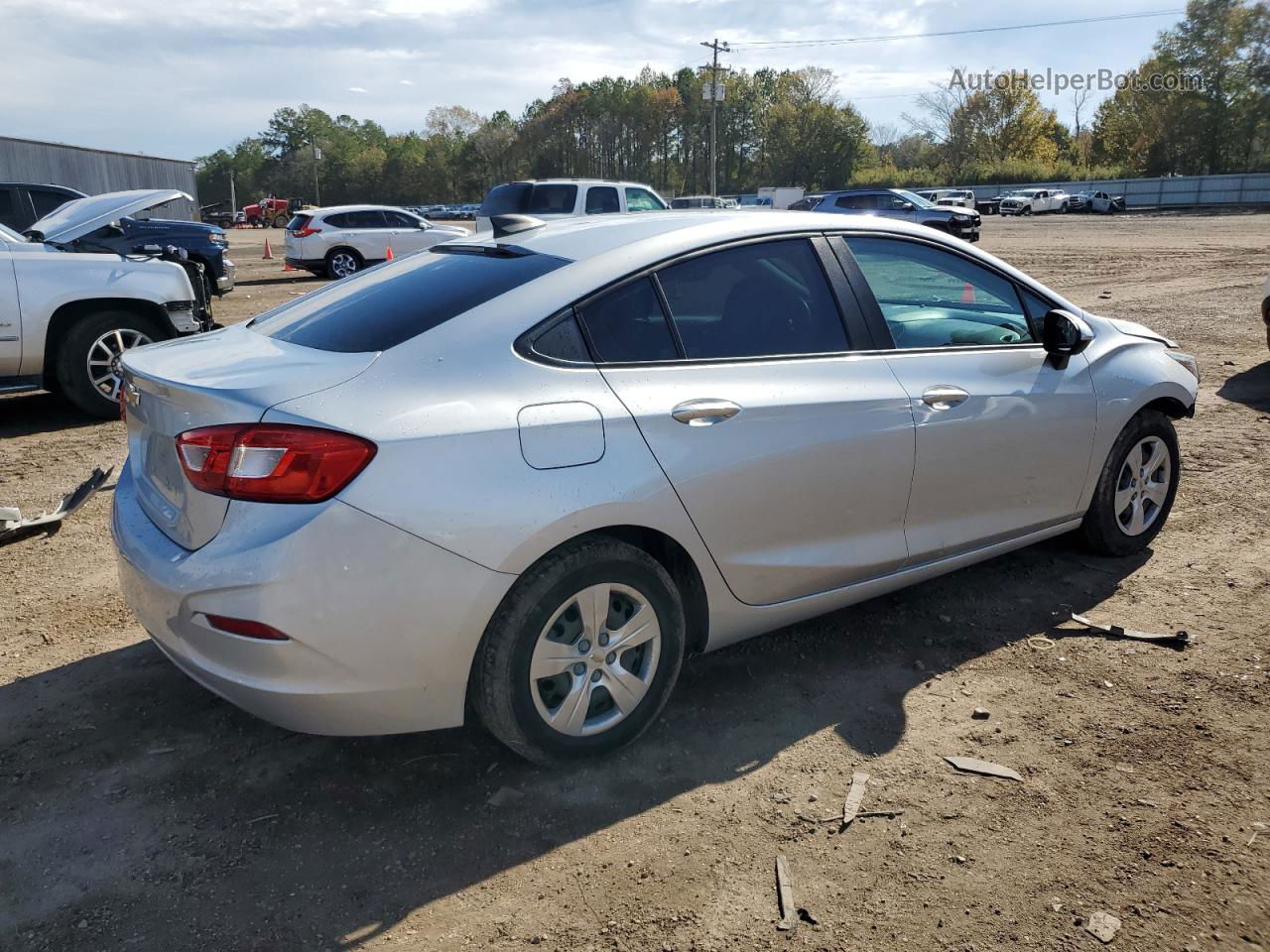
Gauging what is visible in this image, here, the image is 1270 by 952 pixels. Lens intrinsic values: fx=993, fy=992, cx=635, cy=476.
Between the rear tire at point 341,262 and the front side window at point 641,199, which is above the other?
the front side window at point 641,199

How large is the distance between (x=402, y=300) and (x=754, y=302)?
46.8 inches

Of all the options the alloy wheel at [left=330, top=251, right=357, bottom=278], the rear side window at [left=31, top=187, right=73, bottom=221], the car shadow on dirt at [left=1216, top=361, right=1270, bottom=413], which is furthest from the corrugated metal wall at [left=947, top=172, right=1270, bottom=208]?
the rear side window at [left=31, top=187, right=73, bottom=221]

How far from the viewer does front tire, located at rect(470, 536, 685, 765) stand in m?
2.77

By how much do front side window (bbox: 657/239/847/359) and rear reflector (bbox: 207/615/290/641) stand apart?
150cm

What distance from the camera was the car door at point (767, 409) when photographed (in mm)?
3053

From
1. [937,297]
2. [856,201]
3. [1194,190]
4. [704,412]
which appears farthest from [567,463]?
[1194,190]

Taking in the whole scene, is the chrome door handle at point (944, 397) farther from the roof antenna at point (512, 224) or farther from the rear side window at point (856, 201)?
the rear side window at point (856, 201)

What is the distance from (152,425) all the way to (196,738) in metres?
1.04

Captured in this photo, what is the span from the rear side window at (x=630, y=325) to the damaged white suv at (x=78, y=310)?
5676 millimetres

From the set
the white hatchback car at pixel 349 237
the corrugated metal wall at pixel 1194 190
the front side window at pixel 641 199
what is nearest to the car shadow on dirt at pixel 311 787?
the front side window at pixel 641 199

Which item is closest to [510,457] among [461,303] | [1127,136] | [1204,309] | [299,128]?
[461,303]

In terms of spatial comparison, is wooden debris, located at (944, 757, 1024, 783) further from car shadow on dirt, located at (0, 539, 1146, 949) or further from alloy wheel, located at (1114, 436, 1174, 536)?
alloy wheel, located at (1114, 436, 1174, 536)

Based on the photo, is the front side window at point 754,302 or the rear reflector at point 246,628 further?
the front side window at point 754,302

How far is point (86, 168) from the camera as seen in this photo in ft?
92.6
